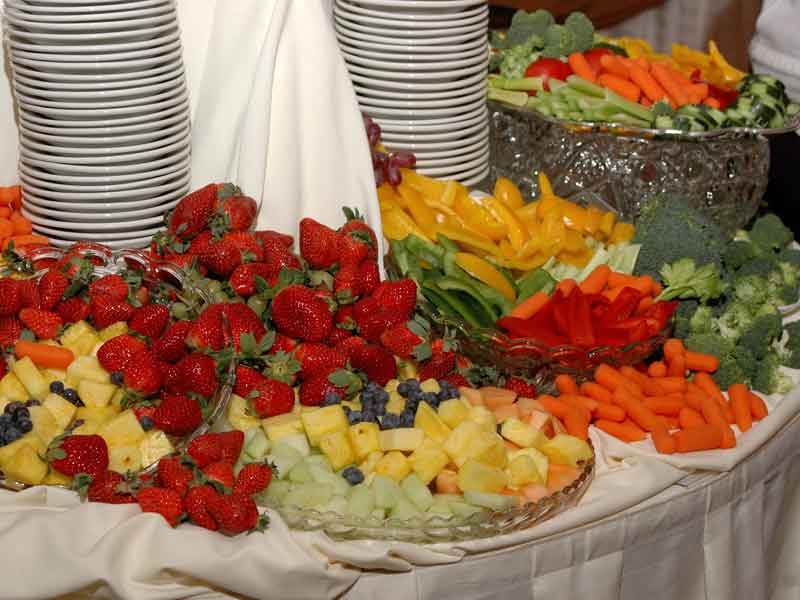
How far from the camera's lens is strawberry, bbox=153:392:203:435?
169 cm

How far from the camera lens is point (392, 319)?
1962 mm

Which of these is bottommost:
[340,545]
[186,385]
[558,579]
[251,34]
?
[558,579]

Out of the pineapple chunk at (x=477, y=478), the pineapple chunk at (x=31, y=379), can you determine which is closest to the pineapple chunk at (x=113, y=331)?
the pineapple chunk at (x=31, y=379)

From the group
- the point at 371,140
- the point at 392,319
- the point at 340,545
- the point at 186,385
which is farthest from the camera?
the point at 371,140

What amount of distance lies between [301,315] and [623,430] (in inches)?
23.6

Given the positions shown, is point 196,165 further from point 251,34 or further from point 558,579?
point 558,579

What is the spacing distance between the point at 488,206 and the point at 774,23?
138 cm

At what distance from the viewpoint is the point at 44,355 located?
1.81 metres

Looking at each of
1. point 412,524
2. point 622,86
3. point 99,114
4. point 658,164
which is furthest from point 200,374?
point 622,86

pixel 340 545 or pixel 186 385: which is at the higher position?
pixel 186 385

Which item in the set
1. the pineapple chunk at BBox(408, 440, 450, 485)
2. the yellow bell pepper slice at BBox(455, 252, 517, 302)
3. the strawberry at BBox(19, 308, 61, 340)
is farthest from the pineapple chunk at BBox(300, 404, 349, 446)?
the yellow bell pepper slice at BBox(455, 252, 517, 302)

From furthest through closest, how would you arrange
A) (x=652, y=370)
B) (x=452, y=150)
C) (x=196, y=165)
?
(x=452, y=150), (x=196, y=165), (x=652, y=370)

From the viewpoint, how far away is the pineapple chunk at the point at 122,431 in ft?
5.52

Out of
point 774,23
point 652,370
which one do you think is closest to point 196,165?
point 652,370
